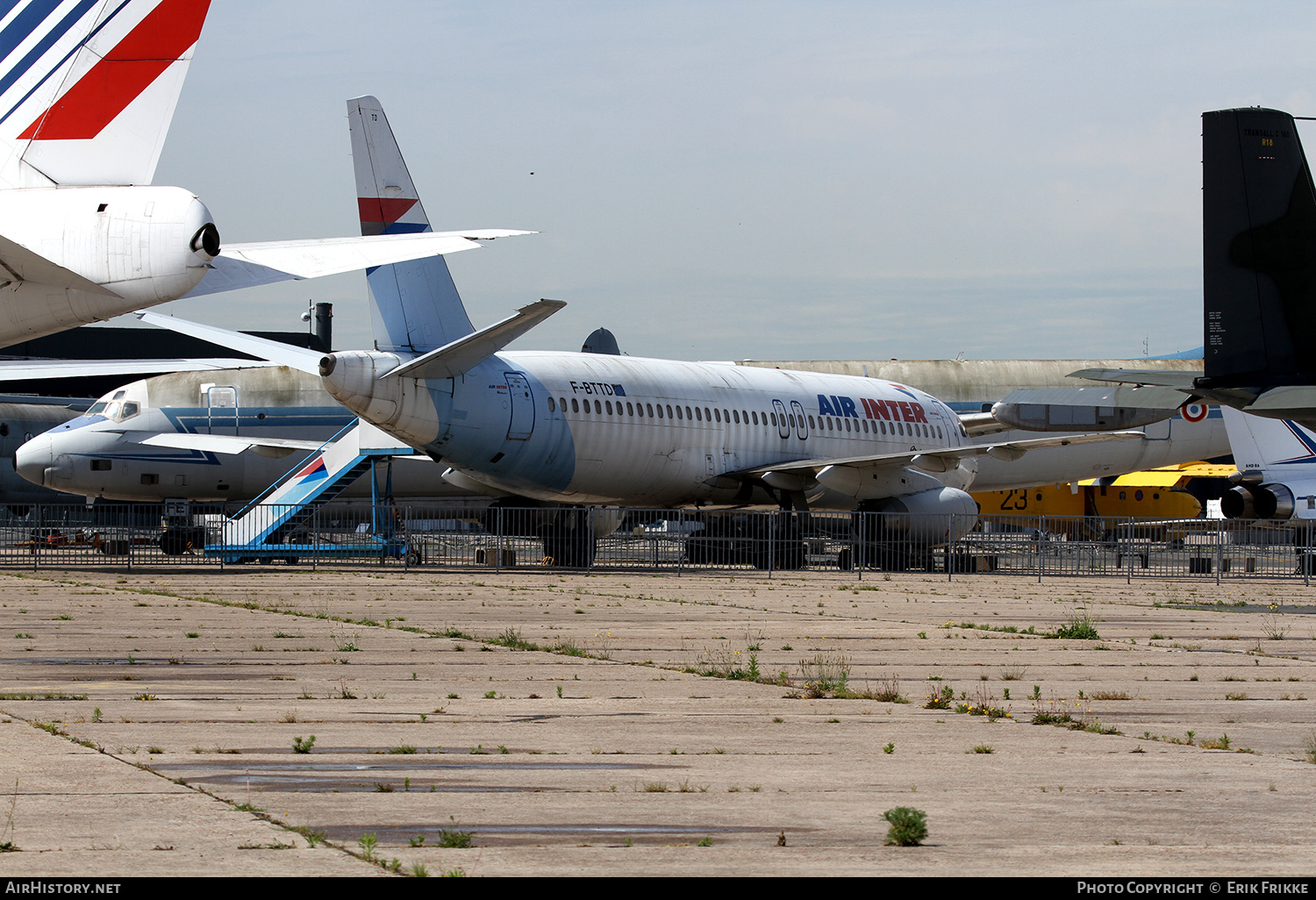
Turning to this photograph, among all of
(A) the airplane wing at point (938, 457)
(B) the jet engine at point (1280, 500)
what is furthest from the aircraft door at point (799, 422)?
(B) the jet engine at point (1280, 500)

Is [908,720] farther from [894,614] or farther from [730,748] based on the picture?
[894,614]

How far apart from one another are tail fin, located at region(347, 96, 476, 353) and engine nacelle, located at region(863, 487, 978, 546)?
32.7 feet

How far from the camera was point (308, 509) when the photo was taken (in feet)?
91.7

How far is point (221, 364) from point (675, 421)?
941cm

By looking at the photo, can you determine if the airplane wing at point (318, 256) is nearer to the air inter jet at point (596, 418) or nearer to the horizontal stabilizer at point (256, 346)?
the air inter jet at point (596, 418)

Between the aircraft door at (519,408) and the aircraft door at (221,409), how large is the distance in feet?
35.5

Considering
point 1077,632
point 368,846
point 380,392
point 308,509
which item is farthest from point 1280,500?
point 368,846

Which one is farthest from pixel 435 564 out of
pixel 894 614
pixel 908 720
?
pixel 908 720

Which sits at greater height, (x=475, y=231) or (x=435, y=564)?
(x=475, y=231)

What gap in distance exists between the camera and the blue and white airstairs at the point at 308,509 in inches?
1064

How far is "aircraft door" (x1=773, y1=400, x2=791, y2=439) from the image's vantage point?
3088cm

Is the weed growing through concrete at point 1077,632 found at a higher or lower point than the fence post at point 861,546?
lower

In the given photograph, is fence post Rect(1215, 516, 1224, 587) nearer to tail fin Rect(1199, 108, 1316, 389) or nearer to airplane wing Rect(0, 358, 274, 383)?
tail fin Rect(1199, 108, 1316, 389)

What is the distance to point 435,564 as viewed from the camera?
27.5 m
